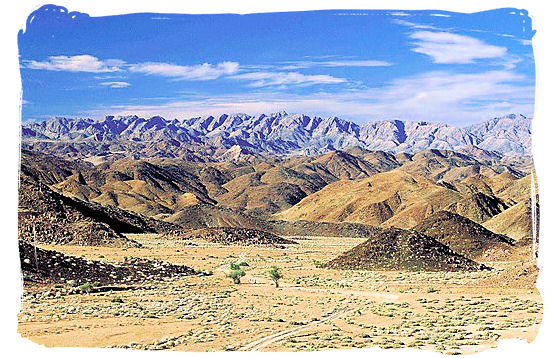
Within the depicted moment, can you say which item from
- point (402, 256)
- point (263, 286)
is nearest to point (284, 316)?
point (263, 286)

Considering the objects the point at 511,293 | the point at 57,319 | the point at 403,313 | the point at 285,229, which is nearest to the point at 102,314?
the point at 57,319

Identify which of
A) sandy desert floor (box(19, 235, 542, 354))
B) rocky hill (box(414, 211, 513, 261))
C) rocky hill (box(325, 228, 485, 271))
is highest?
sandy desert floor (box(19, 235, 542, 354))

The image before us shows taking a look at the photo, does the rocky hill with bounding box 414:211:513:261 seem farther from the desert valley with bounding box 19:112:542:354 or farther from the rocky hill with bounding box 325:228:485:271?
the rocky hill with bounding box 325:228:485:271

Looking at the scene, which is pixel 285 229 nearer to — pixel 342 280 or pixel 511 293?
pixel 342 280

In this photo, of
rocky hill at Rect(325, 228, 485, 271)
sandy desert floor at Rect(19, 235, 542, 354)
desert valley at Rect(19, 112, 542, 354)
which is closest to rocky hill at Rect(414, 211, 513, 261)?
desert valley at Rect(19, 112, 542, 354)

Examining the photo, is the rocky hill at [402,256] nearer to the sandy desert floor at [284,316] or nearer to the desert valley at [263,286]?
the desert valley at [263,286]

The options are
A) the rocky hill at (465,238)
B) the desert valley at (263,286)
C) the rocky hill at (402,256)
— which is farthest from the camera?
the rocky hill at (465,238)

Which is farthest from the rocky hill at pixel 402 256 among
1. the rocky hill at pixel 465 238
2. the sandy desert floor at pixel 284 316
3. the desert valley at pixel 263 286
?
the rocky hill at pixel 465 238

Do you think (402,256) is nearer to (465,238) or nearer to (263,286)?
(263,286)

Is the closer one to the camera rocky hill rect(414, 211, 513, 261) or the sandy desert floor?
the sandy desert floor
